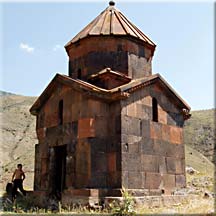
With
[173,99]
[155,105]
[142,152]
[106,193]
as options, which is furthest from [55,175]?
[173,99]

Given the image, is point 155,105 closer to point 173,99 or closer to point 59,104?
point 173,99

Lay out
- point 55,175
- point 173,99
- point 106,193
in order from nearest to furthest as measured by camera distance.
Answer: point 106,193
point 55,175
point 173,99

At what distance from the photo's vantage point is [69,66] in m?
11.9


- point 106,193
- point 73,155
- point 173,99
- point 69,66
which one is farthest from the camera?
point 69,66

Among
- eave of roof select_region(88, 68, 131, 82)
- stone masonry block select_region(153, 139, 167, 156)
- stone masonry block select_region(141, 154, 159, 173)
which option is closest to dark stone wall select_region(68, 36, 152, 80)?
eave of roof select_region(88, 68, 131, 82)

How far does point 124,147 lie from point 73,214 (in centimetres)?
257

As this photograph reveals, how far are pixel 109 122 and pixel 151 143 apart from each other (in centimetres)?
148

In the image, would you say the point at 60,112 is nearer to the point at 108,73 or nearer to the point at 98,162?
the point at 108,73

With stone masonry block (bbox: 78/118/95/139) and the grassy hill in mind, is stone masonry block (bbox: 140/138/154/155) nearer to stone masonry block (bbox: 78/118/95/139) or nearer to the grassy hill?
stone masonry block (bbox: 78/118/95/139)

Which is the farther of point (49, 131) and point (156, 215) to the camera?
point (49, 131)

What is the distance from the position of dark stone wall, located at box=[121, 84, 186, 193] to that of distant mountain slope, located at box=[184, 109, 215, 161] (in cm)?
2939

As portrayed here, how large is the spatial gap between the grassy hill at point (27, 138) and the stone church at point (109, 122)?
515 inches

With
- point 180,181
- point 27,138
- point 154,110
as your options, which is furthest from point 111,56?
point 27,138

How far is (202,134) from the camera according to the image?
4228 centimetres
